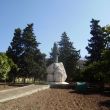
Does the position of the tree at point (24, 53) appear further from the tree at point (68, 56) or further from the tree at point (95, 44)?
the tree at point (95, 44)

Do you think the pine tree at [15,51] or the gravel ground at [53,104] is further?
the pine tree at [15,51]

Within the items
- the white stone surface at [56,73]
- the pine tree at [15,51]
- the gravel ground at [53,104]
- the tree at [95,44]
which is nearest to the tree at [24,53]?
the pine tree at [15,51]

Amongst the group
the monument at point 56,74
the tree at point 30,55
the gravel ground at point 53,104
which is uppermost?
the tree at point 30,55

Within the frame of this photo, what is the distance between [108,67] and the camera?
1564 inches

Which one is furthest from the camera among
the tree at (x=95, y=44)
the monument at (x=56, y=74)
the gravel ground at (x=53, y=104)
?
the monument at (x=56, y=74)

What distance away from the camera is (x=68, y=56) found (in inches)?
3135

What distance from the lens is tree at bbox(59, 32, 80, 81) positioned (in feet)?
252

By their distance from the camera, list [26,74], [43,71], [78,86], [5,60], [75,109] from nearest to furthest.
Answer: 1. [75,109]
2. [78,86]
3. [5,60]
4. [26,74]
5. [43,71]

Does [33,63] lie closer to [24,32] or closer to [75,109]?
[24,32]

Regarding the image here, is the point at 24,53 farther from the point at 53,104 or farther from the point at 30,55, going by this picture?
the point at 53,104

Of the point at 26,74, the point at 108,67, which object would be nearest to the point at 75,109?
the point at 108,67

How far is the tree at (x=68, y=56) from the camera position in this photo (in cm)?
7678

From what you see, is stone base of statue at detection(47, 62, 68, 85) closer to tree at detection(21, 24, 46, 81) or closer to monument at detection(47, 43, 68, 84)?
monument at detection(47, 43, 68, 84)

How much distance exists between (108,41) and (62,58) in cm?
4439
